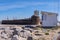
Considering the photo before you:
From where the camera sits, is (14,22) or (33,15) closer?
(33,15)

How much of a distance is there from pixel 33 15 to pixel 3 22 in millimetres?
7348

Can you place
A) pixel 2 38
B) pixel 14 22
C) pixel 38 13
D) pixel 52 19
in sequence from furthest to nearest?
pixel 14 22 < pixel 38 13 < pixel 52 19 < pixel 2 38

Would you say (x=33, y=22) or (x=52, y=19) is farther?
(x=33, y=22)

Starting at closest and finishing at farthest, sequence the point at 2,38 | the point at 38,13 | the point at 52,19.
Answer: the point at 2,38
the point at 52,19
the point at 38,13

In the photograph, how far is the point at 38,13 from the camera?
33750mm

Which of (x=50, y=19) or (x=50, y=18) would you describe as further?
(x=50, y=18)

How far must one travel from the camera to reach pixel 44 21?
30250mm

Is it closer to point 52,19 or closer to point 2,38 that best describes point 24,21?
point 52,19

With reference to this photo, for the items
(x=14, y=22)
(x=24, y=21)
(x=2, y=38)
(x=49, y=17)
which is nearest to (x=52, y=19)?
(x=49, y=17)

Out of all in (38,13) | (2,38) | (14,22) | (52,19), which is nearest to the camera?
(2,38)

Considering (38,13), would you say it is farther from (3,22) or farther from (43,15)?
(3,22)

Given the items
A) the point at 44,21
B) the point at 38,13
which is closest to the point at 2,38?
the point at 44,21

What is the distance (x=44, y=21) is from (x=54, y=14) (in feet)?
6.29

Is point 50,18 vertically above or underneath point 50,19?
above
